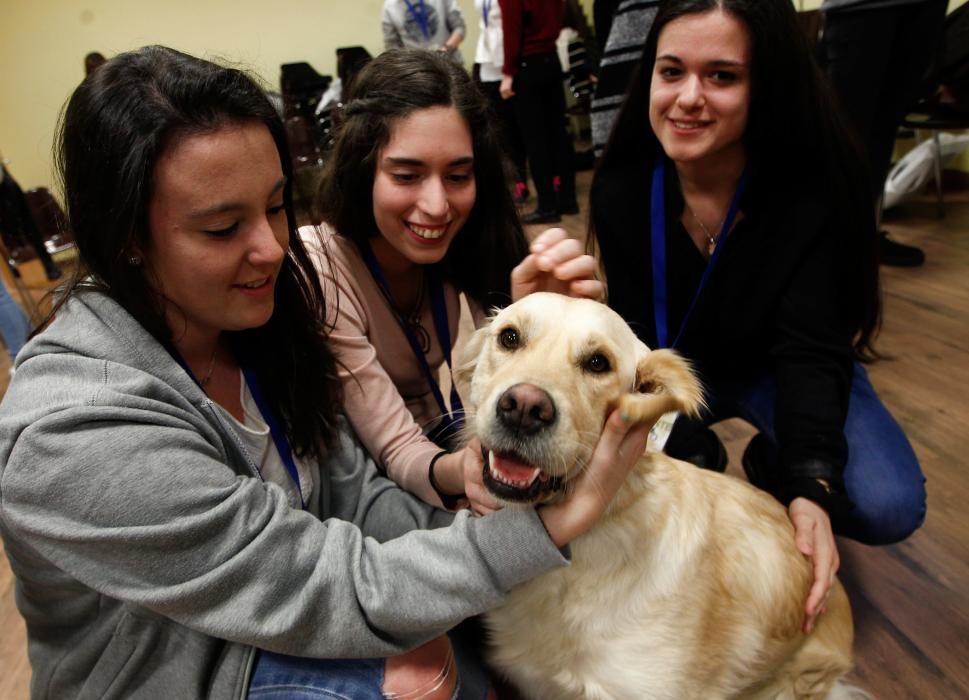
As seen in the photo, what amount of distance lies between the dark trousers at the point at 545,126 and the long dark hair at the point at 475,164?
3.63 meters

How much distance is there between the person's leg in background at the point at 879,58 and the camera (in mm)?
2371

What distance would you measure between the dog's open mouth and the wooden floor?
3.37ft

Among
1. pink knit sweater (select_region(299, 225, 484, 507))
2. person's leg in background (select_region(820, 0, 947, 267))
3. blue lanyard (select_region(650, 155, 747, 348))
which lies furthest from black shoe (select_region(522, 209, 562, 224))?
pink knit sweater (select_region(299, 225, 484, 507))

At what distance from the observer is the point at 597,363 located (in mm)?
1037

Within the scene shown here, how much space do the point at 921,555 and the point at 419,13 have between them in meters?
5.14

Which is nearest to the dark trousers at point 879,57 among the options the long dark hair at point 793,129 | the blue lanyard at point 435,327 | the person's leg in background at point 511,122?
the long dark hair at point 793,129

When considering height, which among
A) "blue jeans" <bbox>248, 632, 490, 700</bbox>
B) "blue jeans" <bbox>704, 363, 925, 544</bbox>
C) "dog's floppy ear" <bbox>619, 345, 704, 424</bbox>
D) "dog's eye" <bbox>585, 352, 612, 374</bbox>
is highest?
"dog's eye" <bbox>585, 352, 612, 374</bbox>

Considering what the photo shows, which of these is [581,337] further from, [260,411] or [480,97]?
[480,97]

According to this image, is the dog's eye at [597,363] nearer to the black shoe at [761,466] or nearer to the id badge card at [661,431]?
the id badge card at [661,431]

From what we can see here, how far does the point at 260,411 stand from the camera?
1.12 metres

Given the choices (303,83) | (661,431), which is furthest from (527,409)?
(303,83)

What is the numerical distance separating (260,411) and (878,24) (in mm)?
2796

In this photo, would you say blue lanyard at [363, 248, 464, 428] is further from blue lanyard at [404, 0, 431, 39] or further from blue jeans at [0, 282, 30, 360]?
blue lanyard at [404, 0, 431, 39]

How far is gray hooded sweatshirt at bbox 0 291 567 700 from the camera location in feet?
2.40
